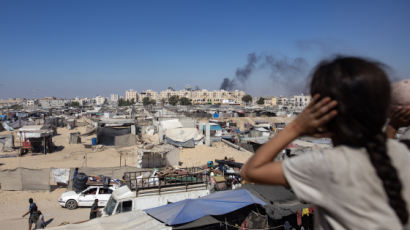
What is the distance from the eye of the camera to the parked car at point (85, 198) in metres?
10.6

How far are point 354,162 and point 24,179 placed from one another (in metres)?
14.9

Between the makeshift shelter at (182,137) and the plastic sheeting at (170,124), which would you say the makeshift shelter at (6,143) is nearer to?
Result: the plastic sheeting at (170,124)

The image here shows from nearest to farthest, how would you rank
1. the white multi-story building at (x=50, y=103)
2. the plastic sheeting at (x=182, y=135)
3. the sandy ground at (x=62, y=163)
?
the sandy ground at (x=62, y=163), the plastic sheeting at (x=182, y=135), the white multi-story building at (x=50, y=103)

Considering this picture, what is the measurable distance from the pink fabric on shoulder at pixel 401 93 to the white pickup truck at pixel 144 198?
292 inches

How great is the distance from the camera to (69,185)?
12.6 metres

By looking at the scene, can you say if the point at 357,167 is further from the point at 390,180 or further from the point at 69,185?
the point at 69,185

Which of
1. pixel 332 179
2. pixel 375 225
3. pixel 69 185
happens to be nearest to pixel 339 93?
pixel 332 179

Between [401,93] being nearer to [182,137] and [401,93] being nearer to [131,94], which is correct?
[182,137]

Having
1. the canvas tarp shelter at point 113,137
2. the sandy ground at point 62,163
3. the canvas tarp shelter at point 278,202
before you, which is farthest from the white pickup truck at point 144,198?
the canvas tarp shelter at point 113,137

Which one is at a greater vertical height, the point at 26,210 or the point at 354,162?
the point at 354,162

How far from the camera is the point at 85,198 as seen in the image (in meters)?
10.8

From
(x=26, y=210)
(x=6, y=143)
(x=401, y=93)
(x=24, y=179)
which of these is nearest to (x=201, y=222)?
(x=401, y=93)

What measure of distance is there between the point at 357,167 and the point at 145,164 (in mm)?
15191

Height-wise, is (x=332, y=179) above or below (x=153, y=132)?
above
